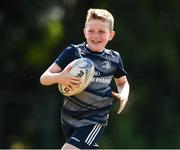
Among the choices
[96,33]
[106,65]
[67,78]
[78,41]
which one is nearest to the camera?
[67,78]

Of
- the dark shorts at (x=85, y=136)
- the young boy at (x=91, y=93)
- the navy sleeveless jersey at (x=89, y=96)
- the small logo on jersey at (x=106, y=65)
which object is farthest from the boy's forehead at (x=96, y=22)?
the dark shorts at (x=85, y=136)

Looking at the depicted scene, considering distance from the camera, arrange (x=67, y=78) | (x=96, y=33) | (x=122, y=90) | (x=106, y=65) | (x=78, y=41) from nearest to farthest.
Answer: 1. (x=67, y=78)
2. (x=96, y=33)
3. (x=106, y=65)
4. (x=122, y=90)
5. (x=78, y=41)

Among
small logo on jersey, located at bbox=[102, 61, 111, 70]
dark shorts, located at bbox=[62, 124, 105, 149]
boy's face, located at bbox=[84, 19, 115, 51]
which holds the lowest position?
dark shorts, located at bbox=[62, 124, 105, 149]

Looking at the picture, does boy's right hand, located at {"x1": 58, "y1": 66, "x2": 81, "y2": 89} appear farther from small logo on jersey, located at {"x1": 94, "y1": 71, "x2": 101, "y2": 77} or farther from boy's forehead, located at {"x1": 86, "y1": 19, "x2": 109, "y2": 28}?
boy's forehead, located at {"x1": 86, "y1": 19, "x2": 109, "y2": 28}

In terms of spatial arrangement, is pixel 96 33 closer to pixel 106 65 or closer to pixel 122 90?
pixel 106 65

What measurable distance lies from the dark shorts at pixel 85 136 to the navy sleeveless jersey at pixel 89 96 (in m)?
0.05

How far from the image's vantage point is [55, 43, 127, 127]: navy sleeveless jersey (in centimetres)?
746

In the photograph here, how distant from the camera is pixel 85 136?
24.5 ft

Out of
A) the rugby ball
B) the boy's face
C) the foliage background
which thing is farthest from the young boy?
the foliage background

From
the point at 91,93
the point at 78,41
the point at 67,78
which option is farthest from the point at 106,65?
the point at 78,41

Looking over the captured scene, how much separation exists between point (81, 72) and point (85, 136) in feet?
2.04

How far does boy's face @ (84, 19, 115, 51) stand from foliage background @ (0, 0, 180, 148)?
981 centimetres
